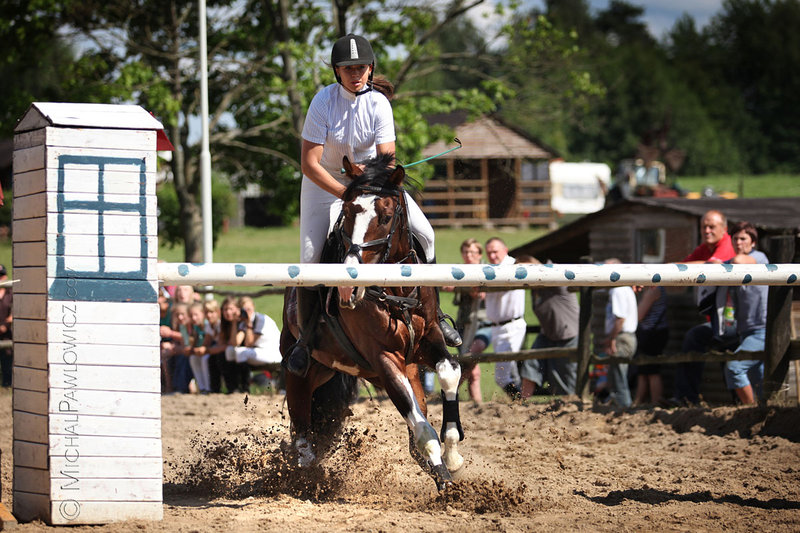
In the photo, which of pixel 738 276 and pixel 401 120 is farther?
pixel 401 120

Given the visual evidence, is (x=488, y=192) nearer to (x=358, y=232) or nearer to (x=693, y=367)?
(x=693, y=367)

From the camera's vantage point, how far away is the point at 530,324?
11.4 m

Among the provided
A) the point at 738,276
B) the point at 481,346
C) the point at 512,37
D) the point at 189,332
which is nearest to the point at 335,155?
the point at 738,276

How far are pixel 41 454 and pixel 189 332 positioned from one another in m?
7.00

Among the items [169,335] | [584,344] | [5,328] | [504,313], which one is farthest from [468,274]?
[5,328]

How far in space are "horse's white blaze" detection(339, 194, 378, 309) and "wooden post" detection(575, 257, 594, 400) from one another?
454cm

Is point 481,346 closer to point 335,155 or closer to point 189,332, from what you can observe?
point 189,332

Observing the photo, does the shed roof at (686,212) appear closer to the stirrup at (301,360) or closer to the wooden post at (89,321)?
the stirrup at (301,360)

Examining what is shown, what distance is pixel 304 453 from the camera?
20.2 feet

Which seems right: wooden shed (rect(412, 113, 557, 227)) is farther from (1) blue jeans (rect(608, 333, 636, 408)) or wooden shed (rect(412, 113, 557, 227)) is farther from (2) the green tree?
(1) blue jeans (rect(608, 333, 636, 408))

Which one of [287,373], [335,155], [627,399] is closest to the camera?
[335,155]

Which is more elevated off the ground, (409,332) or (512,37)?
(512,37)

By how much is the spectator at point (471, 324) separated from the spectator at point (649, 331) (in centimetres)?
165

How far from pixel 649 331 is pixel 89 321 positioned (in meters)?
7.12
